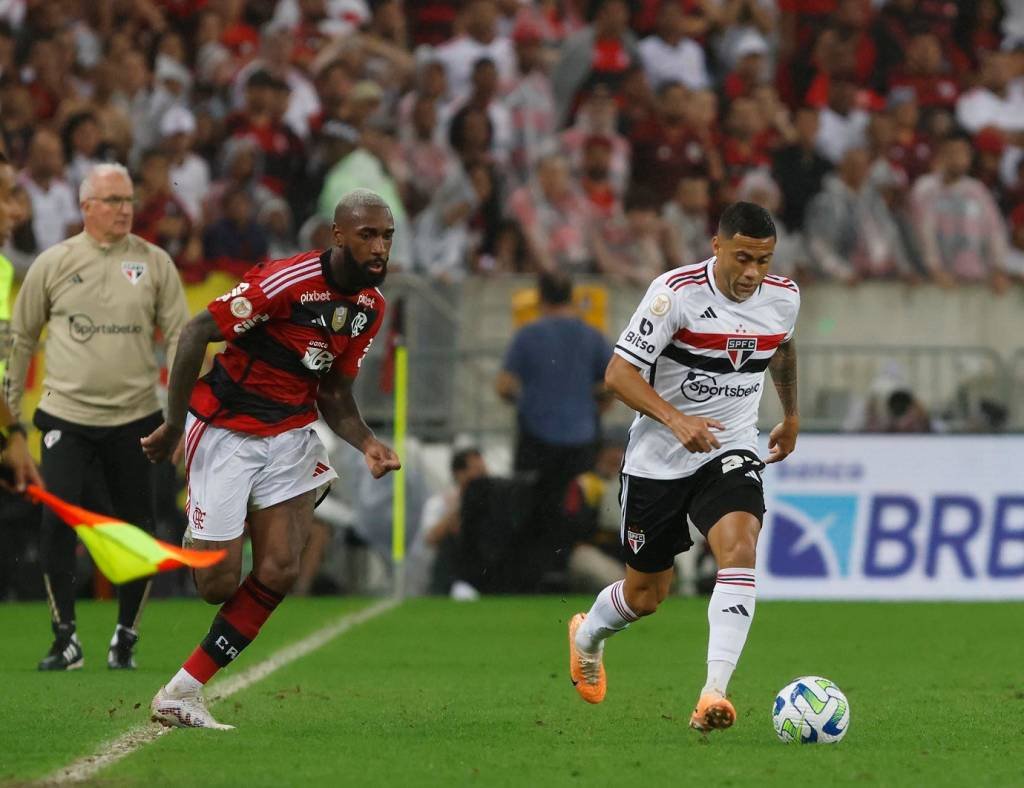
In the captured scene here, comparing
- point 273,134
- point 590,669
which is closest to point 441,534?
point 273,134

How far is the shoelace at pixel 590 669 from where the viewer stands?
28.0 ft

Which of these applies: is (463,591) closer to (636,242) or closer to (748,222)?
(636,242)

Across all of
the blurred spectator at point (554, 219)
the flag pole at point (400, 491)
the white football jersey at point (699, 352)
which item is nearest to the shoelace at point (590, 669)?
the white football jersey at point (699, 352)

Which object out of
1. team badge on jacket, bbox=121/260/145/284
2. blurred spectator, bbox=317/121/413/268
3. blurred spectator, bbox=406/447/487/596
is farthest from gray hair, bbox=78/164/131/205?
blurred spectator, bbox=317/121/413/268

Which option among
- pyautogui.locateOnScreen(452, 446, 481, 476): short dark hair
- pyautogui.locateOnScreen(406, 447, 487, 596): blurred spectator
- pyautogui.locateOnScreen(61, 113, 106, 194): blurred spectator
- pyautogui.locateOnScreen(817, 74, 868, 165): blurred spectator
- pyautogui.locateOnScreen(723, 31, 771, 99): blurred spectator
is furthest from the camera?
A: pyautogui.locateOnScreen(723, 31, 771, 99): blurred spectator

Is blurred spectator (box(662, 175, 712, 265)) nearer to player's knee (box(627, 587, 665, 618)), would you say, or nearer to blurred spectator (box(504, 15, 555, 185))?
blurred spectator (box(504, 15, 555, 185))

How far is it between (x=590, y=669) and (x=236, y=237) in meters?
9.33

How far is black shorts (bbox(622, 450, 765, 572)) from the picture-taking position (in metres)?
7.73

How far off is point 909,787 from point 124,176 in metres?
5.80

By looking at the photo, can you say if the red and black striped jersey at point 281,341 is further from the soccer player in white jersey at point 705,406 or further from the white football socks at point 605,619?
the white football socks at point 605,619

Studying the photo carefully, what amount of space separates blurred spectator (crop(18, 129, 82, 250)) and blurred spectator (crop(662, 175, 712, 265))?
560cm

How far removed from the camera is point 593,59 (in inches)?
776

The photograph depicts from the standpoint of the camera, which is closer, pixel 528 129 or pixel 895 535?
pixel 895 535

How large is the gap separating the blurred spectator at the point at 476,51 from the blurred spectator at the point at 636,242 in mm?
2433
